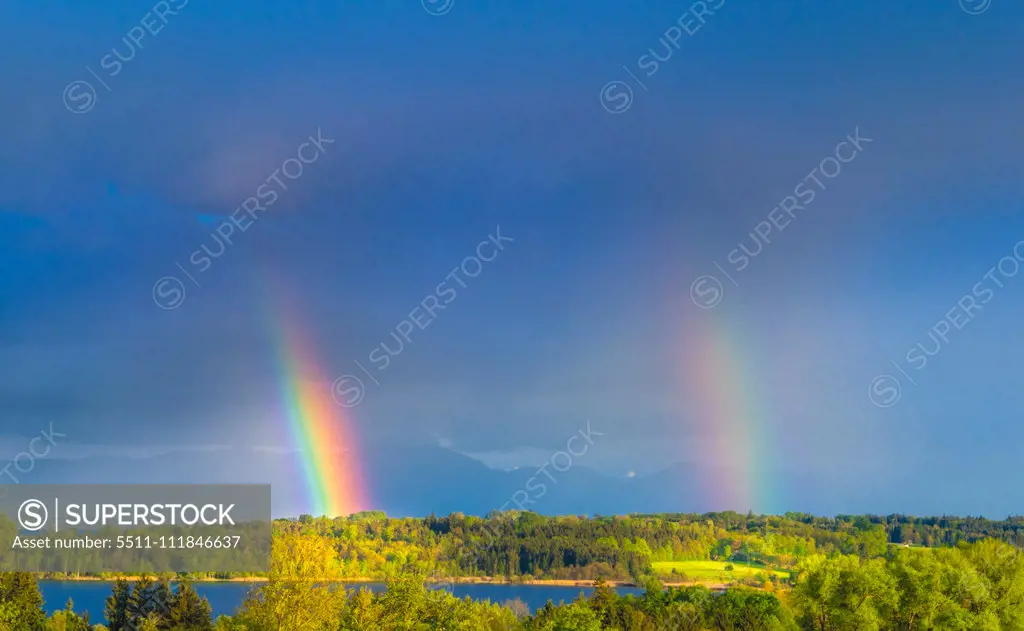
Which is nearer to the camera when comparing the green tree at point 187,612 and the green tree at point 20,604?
the green tree at point 20,604

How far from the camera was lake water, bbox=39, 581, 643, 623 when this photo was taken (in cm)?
15975

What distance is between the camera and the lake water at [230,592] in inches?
6289

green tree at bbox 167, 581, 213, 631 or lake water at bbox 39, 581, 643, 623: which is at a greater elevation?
lake water at bbox 39, 581, 643, 623

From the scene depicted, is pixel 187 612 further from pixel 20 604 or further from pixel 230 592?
pixel 230 592

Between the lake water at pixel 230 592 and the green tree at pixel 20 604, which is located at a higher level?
the lake water at pixel 230 592

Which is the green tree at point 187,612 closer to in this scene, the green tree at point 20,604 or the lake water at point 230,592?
the green tree at point 20,604

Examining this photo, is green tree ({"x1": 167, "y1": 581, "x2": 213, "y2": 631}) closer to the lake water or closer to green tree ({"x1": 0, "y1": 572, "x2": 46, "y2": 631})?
green tree ({"x1": 0, "y1": 572, "x2": 46, "y2": 631})

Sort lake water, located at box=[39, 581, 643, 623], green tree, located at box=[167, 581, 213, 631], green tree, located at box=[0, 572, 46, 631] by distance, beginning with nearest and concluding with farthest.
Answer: green tree, located at box=[0, 572, 46, 631] < green tree, located at box=[167, 581, 213, 631] < lake water, located at box=[39, 581, 643, 623]

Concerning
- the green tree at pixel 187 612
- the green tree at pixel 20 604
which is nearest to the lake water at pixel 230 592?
the green tree at pixel 20 604

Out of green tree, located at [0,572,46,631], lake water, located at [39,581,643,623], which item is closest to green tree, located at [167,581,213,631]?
green tree, located at [0,572,46,631]

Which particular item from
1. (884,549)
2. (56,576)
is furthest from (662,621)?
(56,576)

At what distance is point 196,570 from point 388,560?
40467mm

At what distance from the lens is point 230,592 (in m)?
178

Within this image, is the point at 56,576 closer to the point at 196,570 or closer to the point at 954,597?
the point at 196,570
